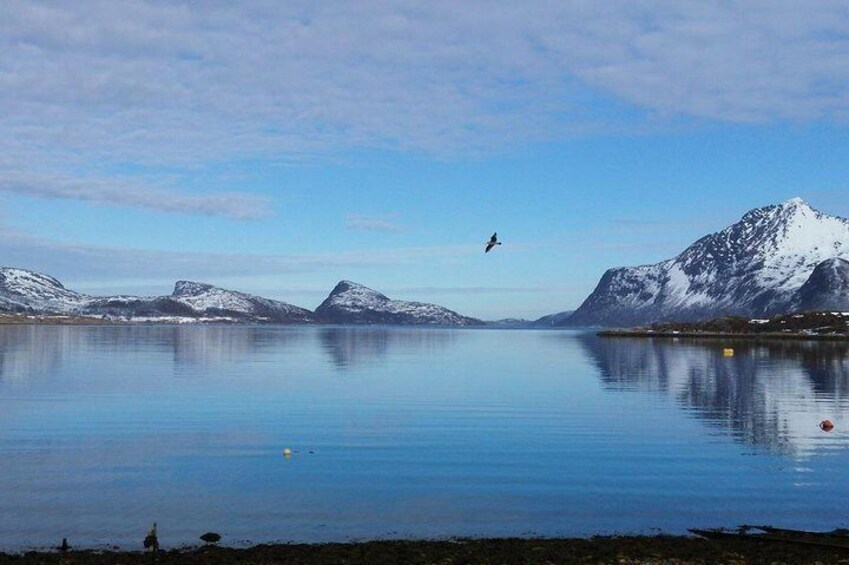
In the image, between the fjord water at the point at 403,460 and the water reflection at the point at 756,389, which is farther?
the water reflection at the point at 756,389

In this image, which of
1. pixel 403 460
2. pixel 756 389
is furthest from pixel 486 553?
pixel 756 389

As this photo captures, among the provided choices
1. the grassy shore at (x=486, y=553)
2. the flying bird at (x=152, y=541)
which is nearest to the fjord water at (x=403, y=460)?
the flying bird at (x=152, y=541)

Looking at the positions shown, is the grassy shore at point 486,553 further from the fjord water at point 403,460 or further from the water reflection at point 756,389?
the water reflection at point 756,389

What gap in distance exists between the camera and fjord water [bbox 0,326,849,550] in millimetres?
30406

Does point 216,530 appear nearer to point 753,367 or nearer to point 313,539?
point 313,539

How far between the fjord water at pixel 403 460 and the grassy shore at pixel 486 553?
1818 mm

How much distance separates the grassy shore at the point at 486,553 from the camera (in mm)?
24312

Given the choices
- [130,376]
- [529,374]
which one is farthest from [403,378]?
[130,376]

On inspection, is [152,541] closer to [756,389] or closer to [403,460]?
[403,460]

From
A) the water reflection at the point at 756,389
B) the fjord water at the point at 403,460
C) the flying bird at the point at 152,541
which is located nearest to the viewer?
the flying bird at the point at 152,541

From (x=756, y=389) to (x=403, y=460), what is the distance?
5446cm

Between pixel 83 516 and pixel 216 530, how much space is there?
537cm

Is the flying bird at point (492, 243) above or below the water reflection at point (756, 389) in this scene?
above

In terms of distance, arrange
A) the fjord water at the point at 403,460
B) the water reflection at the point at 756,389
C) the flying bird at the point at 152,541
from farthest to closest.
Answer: the water reflection at the point at 756,389
the fjord water at the point at 403,460
the flying bird at the point at 152,541
